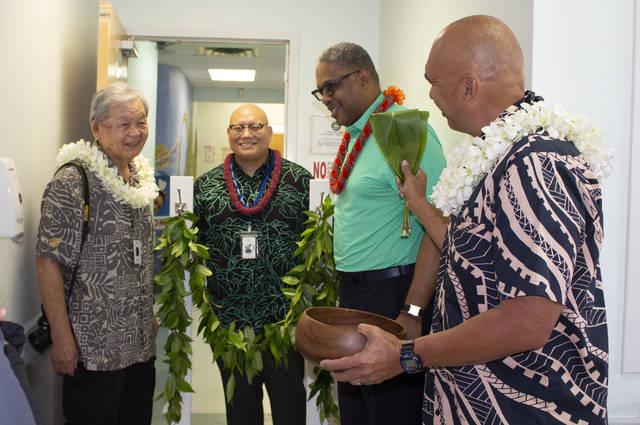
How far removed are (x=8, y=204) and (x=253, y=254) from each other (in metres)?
0.97

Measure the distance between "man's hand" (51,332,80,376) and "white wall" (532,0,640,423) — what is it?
173cm

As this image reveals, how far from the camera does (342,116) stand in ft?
6.81

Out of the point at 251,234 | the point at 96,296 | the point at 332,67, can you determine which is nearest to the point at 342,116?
the point at 332,67

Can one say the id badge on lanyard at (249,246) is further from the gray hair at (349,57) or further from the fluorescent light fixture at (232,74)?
the fluorescent light fixture at (232,74)

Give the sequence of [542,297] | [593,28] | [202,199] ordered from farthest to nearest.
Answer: [202,199] → [593,28] → [542,297]

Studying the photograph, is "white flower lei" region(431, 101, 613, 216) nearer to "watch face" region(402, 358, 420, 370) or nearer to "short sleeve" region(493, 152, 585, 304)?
"short sleeve" region(493, 152, 585, 304)

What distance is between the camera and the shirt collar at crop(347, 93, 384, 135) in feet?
6.63

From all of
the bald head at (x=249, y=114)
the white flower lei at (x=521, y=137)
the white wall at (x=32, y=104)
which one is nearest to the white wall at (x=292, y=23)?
the white wall at (x=32, y=104)

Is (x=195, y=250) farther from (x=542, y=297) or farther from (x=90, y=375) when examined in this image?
(x=542, y=297)

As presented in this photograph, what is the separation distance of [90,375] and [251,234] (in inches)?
31.4

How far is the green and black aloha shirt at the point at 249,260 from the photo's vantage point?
230 centimetres

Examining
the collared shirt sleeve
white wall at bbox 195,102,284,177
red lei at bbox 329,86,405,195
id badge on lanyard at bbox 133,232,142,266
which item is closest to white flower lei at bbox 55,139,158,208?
id badge on lanyard at bbox 133,232,142,266

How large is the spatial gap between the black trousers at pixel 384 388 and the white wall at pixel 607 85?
54 cm

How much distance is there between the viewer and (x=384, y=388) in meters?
1.73
